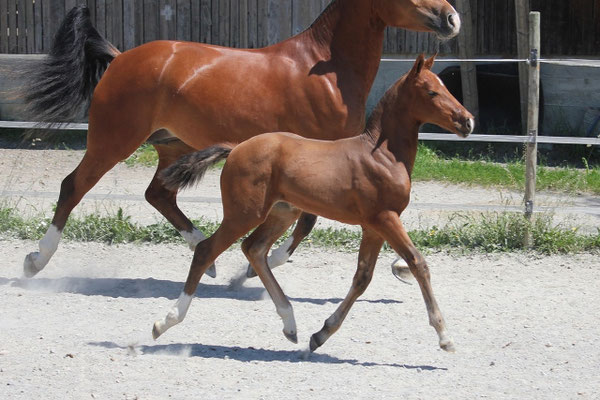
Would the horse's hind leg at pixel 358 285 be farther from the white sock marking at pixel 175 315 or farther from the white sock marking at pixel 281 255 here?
the white sock marking at pixel 281 255

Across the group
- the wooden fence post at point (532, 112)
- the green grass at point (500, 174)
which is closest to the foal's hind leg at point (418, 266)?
the wooden fence post at point (532, 112)

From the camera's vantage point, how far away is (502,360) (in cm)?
477

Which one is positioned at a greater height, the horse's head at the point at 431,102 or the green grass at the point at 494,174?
the horse's head at the point at 431,102

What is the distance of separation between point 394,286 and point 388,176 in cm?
180

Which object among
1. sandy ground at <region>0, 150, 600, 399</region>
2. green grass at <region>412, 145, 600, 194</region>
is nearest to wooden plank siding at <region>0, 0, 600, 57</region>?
green grass at <region>412, 145, 600, 194</region>

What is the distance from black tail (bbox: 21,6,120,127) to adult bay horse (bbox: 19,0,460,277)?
1.65 feet

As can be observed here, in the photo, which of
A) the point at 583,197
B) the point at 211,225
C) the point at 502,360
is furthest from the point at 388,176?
the point at 583,197

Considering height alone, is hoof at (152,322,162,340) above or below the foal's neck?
below

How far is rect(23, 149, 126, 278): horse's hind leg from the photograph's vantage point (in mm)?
6344

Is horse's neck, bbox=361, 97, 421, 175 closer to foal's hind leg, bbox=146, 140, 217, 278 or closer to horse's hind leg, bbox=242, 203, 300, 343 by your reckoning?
horse's hind leg, bbox=242, 203, 300, 343

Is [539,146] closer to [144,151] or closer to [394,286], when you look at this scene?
[144,151]

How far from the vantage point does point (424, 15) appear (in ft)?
Result: 19.1

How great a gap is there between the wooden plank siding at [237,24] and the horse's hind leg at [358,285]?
7434mm

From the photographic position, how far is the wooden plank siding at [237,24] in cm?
1214
